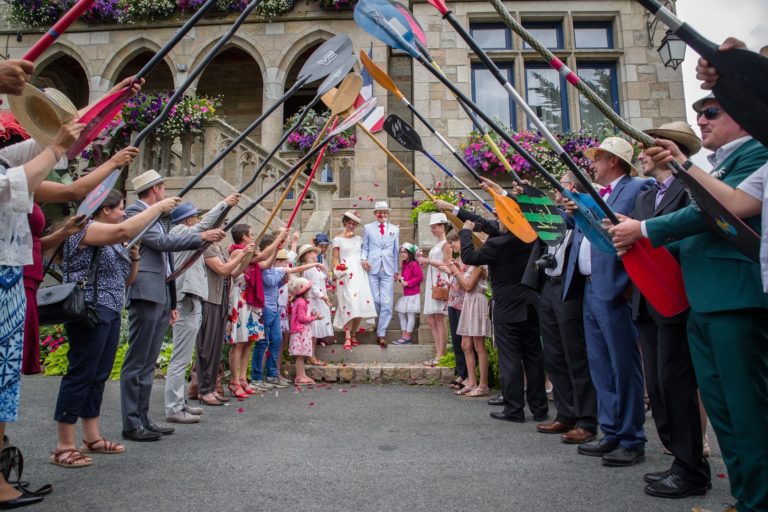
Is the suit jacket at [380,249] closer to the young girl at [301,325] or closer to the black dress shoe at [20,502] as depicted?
the young girl at [301,325]

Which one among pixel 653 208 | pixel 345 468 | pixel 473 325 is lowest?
pixel 345 468

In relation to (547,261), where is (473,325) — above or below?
below

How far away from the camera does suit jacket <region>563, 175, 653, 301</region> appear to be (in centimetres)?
362

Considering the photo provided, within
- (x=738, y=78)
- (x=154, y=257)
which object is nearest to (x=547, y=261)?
(x=738, y=78)

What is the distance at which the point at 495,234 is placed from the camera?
17.6 feet

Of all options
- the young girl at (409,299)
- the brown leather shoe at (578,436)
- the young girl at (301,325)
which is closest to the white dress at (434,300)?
the young girl at (409,299)

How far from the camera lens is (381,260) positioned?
8.58 metres

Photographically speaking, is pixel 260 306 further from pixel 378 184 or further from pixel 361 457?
pixel 378 184

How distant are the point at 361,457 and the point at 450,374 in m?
3.61

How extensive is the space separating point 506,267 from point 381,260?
3586 millimetres

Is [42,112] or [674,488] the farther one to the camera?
[674,488]

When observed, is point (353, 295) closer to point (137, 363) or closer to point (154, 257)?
point (154, 257)

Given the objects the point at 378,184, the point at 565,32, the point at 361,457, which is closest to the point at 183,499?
the point at 361,457

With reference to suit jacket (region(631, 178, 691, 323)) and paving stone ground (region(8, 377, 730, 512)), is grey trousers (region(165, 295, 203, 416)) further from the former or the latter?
suit jacket (region(631, 178, 691, 323))
